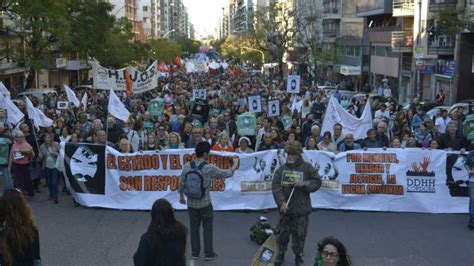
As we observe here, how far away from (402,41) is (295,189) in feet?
126

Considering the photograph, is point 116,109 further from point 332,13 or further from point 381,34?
point 332,13

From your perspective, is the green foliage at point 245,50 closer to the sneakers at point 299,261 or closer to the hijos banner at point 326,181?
the hijos banner at point 326,181

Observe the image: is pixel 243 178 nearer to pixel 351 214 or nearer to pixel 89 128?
pixel 351 214

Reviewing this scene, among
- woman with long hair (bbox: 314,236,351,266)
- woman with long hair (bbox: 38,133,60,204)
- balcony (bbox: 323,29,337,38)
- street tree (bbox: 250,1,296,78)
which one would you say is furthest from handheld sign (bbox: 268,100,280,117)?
balcony (bbox: 323,29,337,38)

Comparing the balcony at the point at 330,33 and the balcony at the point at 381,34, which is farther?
the balcony at the point at 330,33

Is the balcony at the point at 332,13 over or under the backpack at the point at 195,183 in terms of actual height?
over

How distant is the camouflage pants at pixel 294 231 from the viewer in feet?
24.4

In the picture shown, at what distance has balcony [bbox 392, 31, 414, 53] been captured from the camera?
42.6m

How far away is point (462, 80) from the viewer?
35594 mm

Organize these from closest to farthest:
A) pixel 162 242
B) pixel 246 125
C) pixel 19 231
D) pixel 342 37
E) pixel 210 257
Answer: pixel 19 231 → pixel 162 242 → pixel 210 257 → pixel 246 125 → pixel 342 37

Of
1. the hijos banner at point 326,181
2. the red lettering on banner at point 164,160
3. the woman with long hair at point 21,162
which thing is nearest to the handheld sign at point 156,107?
the woman with long hair at point 21,162

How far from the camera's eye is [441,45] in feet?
123

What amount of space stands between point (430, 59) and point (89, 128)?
29.9 m

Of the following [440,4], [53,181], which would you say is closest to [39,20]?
[53,181]
